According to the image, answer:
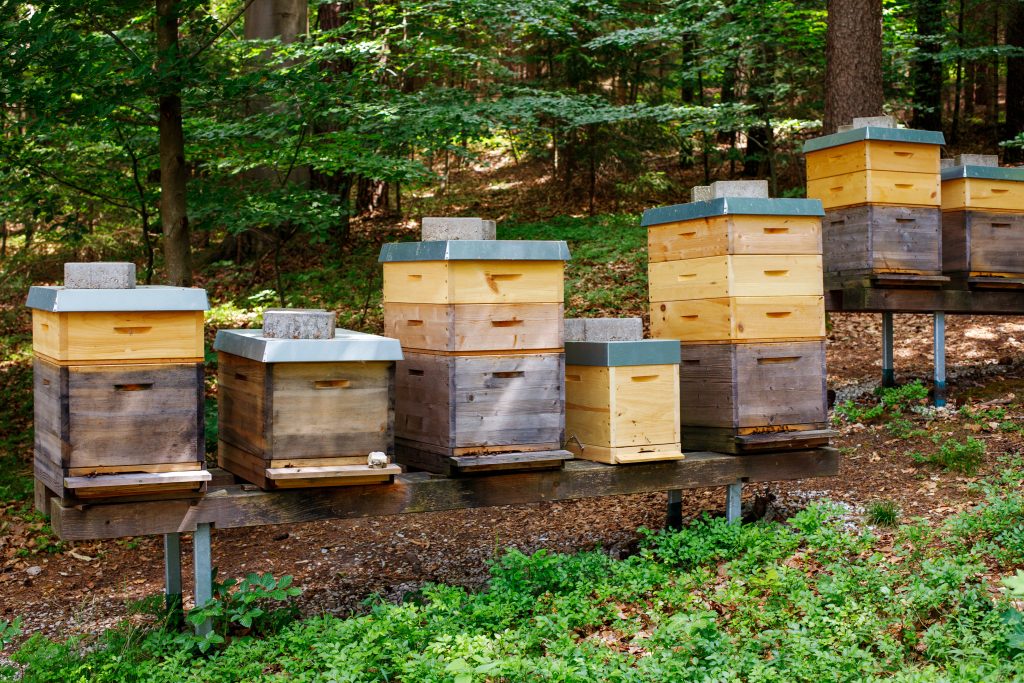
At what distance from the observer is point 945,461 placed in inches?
266

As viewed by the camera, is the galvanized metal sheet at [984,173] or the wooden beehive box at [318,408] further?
the galvanized metal sheet at [984,173]

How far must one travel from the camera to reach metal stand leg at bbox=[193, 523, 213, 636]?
14.9 feet

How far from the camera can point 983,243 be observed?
26.9 feet

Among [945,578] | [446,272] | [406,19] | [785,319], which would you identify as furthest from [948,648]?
[406,19]

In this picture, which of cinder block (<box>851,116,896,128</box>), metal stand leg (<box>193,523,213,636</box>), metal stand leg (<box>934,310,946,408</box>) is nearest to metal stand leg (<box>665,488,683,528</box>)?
metal stand leg (<box>193,523,213,636</box>)

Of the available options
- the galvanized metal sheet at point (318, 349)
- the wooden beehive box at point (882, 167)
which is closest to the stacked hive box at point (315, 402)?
the galvanized metal sheet at point (318, 349)

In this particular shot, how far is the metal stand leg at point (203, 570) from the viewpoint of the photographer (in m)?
4.54

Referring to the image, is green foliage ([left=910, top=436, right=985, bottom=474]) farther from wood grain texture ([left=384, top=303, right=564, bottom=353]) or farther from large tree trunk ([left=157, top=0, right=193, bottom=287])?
large tree trunk ([left=157, top=0, right=193, bottom=287])

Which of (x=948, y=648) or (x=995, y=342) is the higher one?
(x=995, y=342)

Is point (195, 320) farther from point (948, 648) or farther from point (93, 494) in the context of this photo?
point (948, 648)

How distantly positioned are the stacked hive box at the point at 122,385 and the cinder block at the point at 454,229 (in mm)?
1303

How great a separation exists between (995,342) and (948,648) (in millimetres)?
8773

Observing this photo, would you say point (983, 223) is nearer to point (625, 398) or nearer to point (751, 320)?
point (751, 320)

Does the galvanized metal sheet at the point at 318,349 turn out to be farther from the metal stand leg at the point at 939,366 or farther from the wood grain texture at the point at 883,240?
the metal stand leg at the point at 939,366
